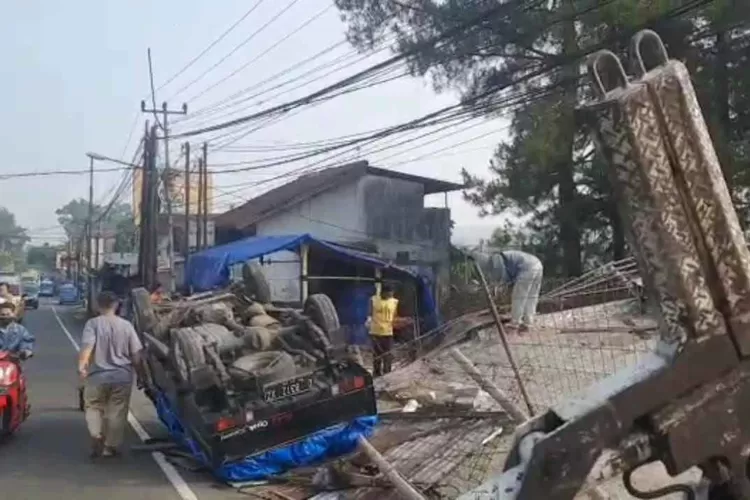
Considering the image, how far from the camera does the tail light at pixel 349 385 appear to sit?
10.2 meters

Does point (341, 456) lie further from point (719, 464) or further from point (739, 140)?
point (739, 140)

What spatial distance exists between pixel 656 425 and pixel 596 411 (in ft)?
0.52

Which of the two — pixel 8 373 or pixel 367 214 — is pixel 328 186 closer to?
pixel 367 214

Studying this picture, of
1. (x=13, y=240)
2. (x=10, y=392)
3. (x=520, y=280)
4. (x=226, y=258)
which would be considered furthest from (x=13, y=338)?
(x=13, y=240)

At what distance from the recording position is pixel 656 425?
8.66ft

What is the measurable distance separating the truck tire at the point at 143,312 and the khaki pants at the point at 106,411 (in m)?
1.90

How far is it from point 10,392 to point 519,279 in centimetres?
748

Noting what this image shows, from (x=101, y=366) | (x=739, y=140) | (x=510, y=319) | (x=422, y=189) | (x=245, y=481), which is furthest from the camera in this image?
(x=422, y=189)

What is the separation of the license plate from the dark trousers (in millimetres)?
5065

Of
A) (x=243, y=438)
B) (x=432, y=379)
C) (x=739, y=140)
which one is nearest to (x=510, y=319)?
(x=432, y=379)

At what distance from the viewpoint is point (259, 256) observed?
24250mm

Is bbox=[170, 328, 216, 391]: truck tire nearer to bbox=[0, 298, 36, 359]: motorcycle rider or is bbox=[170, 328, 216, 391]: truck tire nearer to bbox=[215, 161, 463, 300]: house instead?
bbox=[0, 298, 36, 359]: motorcycle rider

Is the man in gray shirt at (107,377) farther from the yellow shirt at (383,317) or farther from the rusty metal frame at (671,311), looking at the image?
the rusty metal frame at (671,311)

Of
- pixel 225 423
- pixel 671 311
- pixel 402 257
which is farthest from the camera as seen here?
pixel 402 257
